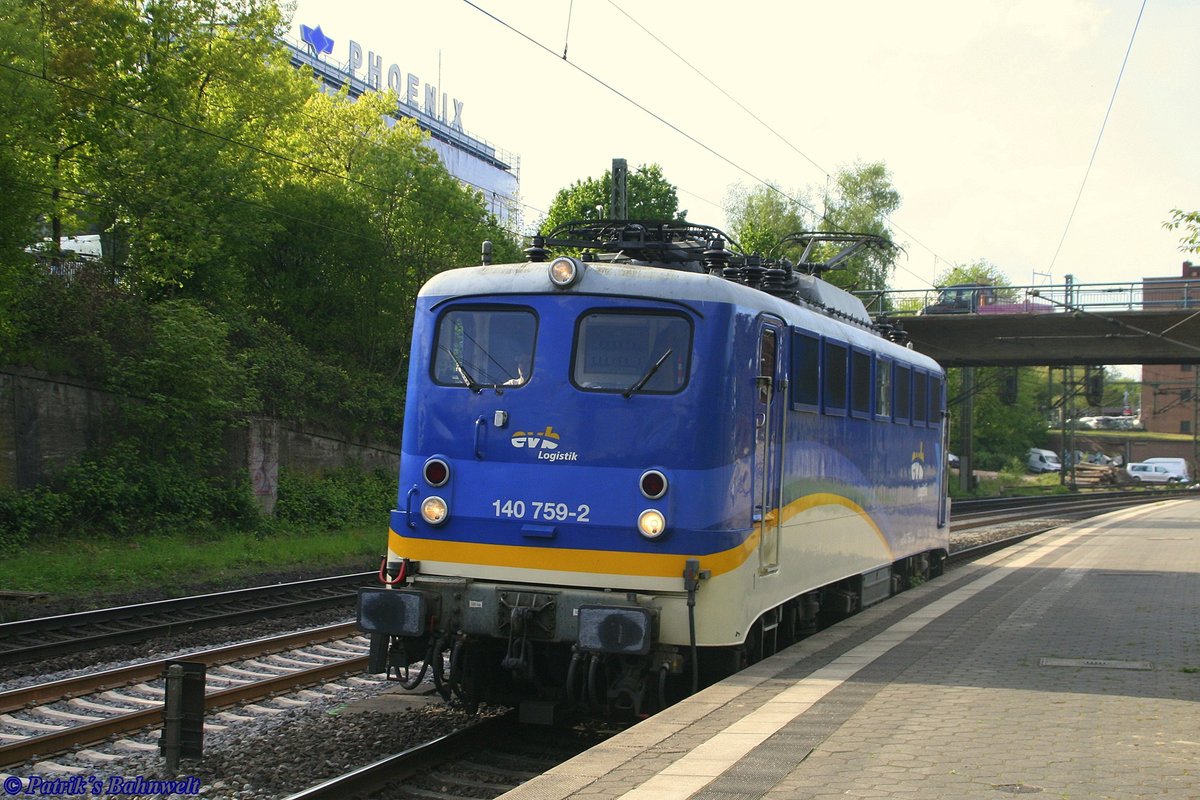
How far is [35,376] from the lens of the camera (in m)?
19.4

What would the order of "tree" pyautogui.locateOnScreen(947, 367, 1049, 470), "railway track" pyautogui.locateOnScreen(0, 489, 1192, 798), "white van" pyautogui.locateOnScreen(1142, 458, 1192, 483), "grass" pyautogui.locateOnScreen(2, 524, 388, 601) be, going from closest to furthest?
1. "railway track" pyautogui.locateOnScreen(0, 489, 1192, 798)
2. "grass" pyautogui.locateOnScreen(2, 524, 388, 601)
3. "tree" pyautogui.locateOnScreen(947, 367, 1049, 470)
4. "white van" pyautogui.locateOnScreen(1142, 458, 1192, 483)

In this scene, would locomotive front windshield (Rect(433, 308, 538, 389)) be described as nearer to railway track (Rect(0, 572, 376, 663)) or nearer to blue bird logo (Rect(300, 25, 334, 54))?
railway track (Rect(0, 572, 376, 663))

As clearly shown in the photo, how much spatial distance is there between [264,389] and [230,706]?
16382mm

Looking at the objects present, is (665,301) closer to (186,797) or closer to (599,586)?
(599,586)

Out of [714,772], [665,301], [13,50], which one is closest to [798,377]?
[665,301]

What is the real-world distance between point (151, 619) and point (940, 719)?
9.26 metres

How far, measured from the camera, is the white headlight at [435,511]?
8.45 metres

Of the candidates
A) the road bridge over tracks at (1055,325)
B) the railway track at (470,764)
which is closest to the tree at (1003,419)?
the road bridge over tracks at (1055,325)

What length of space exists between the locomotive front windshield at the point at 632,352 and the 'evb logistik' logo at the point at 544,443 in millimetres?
409

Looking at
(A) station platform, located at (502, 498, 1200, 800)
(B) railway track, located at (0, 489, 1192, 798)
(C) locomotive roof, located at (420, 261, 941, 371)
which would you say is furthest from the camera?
(C) locomotive roof, located at (420, 261, 941, 371)

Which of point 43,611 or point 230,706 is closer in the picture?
point 230,706

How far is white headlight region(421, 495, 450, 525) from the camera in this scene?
8453mm

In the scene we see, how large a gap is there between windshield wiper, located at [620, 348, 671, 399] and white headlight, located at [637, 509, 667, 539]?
0.83 meters

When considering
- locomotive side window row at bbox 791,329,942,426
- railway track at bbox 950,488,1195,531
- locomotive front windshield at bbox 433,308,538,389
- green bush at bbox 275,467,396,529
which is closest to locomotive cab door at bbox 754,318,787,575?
locomotive side window row at bbox 791,329,942,426
